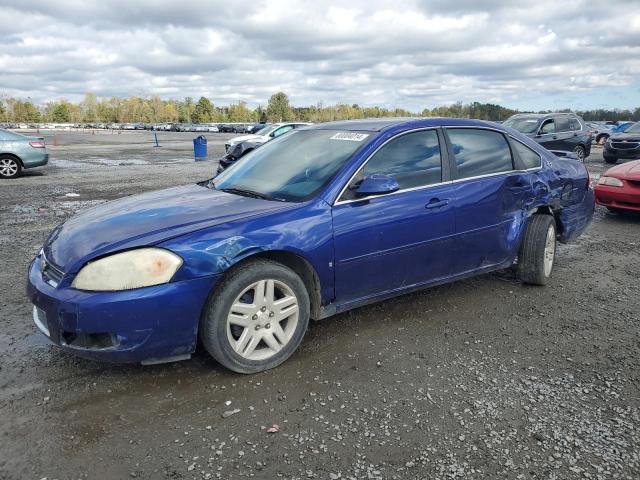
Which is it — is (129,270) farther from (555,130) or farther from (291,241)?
(555,130)

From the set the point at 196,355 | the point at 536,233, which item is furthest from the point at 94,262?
the point at 536,233

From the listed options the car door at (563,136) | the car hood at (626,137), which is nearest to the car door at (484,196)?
the car door at (563,136)

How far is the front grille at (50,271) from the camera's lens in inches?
113

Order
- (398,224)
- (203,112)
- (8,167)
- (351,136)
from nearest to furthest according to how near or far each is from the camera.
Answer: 1. (398,224)
2. (351,136)
3. (8,167)
4. (203,112)

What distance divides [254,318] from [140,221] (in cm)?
98

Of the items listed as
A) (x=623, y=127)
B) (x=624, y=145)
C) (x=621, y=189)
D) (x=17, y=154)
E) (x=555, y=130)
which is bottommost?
(x=621, y=189)

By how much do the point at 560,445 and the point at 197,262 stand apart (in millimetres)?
2131

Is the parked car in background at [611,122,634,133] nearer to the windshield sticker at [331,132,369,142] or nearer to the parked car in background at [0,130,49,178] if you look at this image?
the windshield sticker at [331,132,369,142]

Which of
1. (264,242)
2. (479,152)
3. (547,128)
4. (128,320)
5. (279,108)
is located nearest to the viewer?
(128,320)

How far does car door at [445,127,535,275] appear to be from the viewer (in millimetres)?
3936

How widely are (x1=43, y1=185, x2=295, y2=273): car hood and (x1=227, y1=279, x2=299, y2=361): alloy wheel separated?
50 cm

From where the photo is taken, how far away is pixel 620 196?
7.59 m

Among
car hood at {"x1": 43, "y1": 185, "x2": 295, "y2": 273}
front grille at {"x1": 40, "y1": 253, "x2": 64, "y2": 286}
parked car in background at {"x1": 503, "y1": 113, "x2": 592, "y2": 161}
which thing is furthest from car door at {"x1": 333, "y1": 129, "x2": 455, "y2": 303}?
parked car in background at {"x1": 503, "y1": 113, "x2": 592, "y2": 161}

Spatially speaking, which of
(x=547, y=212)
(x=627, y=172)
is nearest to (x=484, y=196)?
(x=547, y=212)
